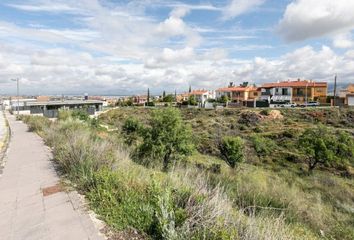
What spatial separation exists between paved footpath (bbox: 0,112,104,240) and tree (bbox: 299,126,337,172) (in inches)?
843

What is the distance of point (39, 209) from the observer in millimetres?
5469

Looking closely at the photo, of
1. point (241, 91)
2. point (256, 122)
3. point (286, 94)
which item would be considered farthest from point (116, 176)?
point (241, 91)

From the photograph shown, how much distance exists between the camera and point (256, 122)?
164 feet

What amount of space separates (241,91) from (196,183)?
86.5 m

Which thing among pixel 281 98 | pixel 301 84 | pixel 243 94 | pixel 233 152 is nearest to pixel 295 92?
pixel 301 84

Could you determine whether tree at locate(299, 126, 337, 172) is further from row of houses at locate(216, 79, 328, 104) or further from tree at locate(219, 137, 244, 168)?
row of houses at locate(216, 79, 328, 104)

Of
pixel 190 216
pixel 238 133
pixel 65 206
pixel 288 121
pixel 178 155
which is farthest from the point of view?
pixel 288 121

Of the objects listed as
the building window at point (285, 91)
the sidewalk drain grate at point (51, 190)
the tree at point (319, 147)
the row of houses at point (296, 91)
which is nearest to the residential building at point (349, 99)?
the row of houses at point (296, 91)

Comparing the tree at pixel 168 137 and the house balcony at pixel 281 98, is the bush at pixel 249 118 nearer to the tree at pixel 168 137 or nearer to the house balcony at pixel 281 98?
the house balcony at pixel 281 98

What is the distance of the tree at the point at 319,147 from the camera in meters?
23.8

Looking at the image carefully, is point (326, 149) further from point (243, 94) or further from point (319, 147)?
point (243, 94)

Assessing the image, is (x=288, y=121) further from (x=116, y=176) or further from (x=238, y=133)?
(x=116, y=176)

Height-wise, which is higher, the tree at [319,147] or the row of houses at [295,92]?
the row of houses at [295,92]

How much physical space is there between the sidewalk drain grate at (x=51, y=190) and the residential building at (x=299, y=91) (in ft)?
239
